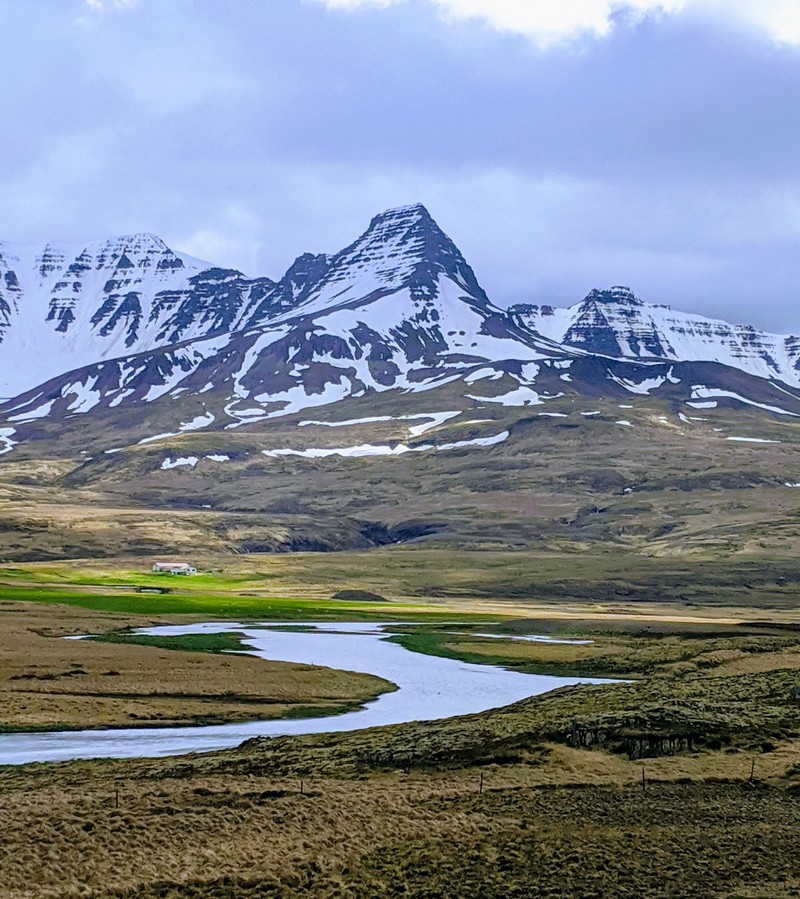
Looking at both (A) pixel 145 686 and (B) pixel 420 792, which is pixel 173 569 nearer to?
(A) pixel 145 686

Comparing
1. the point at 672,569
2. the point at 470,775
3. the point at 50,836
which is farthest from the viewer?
the point at 672,569

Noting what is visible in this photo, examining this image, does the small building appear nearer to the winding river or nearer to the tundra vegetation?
the winding river

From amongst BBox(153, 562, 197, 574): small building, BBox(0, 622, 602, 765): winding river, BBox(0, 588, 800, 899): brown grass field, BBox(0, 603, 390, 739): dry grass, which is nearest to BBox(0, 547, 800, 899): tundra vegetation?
BBox(0, 588, 800, 899): brown grass field

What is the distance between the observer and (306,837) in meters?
26.0

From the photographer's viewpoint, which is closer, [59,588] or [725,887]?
[725,887]

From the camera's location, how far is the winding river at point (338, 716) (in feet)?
121

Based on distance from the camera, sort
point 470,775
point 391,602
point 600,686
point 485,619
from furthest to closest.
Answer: point 391,602 < point 485,619 < point 600,686 < point 470,775

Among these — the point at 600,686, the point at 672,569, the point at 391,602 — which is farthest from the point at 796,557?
the point at 600,686

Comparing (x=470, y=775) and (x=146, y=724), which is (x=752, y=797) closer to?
(x=470, y=775)

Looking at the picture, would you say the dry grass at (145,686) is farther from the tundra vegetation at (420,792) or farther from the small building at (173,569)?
the small building at (173,569)

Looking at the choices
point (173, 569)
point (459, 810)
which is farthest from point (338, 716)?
point (173, 569)

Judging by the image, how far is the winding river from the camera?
37.0 meters

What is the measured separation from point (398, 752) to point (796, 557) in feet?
494

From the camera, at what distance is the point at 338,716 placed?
4538cm
